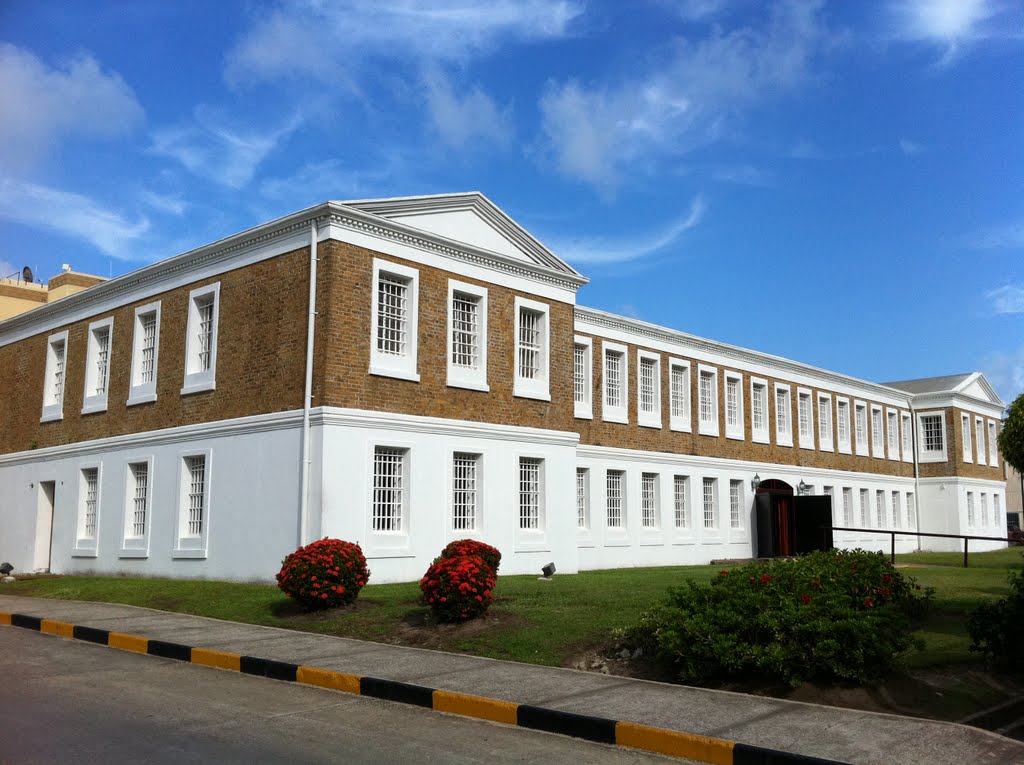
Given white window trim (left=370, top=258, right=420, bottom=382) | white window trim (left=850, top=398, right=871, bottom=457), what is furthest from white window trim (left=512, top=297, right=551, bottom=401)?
white window trim (left=850, top=398, right=871, bottom=457)

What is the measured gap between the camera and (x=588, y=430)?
28.8m

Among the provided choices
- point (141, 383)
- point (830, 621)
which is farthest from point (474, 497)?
point (830, 621)

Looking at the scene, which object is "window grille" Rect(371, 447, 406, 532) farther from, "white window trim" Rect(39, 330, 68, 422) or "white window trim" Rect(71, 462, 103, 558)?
"white window trim" Rect(39, 330, 68, 422)

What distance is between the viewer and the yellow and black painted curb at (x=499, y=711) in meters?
6.74

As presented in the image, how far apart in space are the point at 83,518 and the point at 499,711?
20.9 m

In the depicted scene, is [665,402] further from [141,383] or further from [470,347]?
[141,383]

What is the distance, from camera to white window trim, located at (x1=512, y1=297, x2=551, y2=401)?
75.2ft

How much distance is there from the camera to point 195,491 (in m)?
21.8

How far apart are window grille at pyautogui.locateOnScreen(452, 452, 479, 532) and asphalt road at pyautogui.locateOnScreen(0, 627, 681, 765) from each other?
10991mm

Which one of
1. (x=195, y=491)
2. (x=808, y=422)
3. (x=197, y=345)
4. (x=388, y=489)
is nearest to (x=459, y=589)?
(x=388, y=489)

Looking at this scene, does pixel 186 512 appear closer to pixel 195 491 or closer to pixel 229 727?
pixel 195 491

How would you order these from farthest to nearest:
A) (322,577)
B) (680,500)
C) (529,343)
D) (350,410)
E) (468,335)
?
(680,500), (529,343), (468,335), (350,410), (322,577)

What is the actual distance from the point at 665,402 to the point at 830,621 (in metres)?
23.9

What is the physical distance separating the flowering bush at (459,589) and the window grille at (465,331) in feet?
31.1
